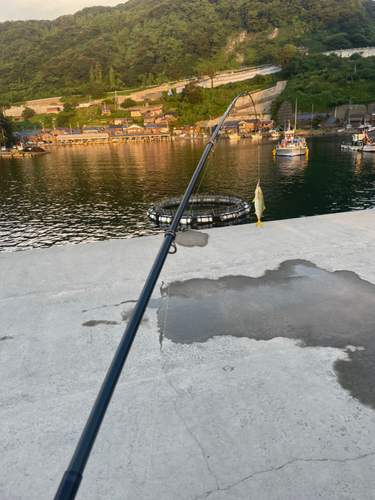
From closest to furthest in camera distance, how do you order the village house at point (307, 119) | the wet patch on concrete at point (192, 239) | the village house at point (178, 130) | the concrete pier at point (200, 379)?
the concrete pier at point (200, 379), the wet patch on concrete at point (192, 239), the village house at point (307, 119), the village house at point (178, 130)

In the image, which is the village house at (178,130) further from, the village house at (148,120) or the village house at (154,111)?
the village house at (154,111)

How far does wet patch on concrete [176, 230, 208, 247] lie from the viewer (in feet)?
39.7

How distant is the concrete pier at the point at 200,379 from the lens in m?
3.93

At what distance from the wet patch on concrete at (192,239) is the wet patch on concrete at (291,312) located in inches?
118

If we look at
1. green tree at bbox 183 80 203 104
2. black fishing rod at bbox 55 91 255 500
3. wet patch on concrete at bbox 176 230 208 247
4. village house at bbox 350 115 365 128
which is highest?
green tree at bbox 183 80 203 104

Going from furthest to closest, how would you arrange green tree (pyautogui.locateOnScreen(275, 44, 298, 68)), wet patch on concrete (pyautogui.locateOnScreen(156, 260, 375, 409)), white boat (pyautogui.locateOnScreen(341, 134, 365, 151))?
1. green tree (pyautogui.locateOnScreen(275, 44, 298, 68))
2. white boat (pyautogui.locateOnScreen(341, 134, 365, 151))
3. wet patch on concrete (pyautogui.locateOnScreen(156, 260, 375, 409))

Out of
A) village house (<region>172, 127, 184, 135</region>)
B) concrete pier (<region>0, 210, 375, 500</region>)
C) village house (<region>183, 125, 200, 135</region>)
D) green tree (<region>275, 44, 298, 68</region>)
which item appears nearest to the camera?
concrete pier (<region>0, 210, 375, 500</region>)

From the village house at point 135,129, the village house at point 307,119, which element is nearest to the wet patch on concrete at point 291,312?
the village house at point 307,119

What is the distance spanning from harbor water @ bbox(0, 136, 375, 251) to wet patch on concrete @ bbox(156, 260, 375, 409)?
17157 millimetres

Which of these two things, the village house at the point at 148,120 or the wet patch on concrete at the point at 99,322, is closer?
the wet patch on concrete at the point at 99,322

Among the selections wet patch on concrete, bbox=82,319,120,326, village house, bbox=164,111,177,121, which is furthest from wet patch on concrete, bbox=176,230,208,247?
village house, bbox=164,111,177,121

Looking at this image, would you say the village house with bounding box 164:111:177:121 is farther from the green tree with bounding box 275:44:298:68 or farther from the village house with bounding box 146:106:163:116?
the green tree with bounding box 275:44:298:68

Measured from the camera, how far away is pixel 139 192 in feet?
134

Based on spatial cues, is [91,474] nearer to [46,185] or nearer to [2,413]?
[2,413]
